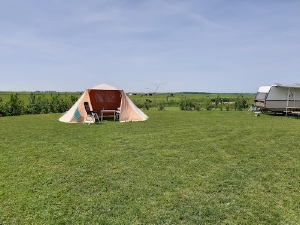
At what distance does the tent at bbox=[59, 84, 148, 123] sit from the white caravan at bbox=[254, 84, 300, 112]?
731 centimetres

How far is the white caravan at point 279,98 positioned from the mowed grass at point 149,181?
26.9 ft

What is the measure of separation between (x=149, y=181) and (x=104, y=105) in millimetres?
10643

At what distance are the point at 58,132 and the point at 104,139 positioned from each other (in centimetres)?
211

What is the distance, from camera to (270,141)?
24.0 feet

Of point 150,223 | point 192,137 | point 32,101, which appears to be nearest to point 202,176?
point 150,223

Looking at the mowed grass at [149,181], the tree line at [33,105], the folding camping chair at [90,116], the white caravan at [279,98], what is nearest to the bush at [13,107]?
the tree line at [33,105]

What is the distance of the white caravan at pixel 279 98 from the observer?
1482 cm

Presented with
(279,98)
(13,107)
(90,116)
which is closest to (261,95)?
(279,98)

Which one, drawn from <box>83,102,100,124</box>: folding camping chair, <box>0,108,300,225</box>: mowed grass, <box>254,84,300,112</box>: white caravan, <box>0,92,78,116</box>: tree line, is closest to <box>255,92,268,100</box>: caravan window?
<box>254,84,300,112</box>: white caravan

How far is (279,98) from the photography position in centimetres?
1504

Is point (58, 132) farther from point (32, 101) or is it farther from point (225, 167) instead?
point (32, 101)

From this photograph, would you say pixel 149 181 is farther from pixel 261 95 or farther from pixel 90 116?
pixel 261 95

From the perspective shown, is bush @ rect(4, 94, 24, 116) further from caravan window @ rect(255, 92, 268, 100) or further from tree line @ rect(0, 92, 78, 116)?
caravan window @ rect(255, 92, 268, 100)

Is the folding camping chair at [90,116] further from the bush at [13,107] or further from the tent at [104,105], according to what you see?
the bush at [13,107]
